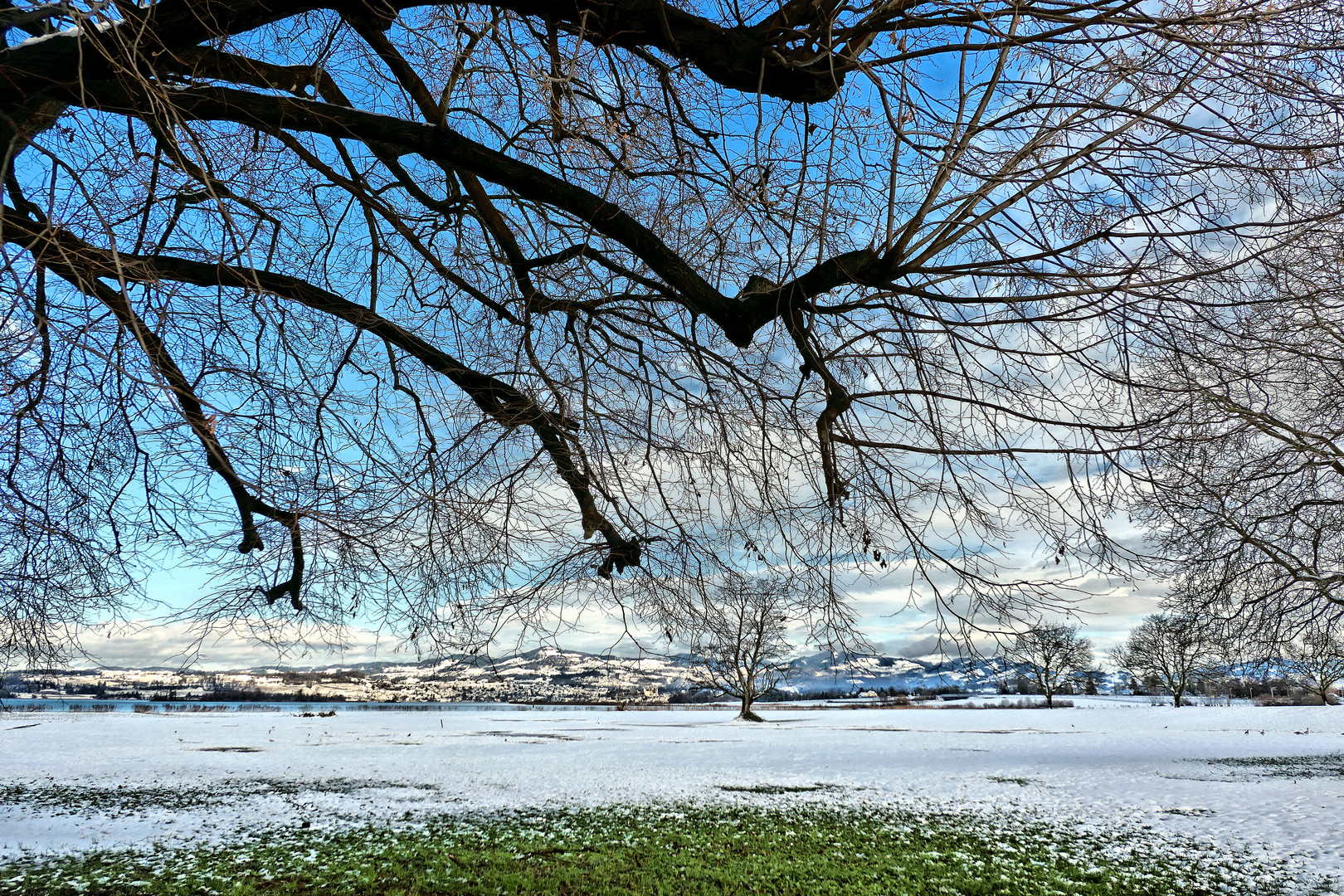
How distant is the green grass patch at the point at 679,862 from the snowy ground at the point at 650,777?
3.56 ft

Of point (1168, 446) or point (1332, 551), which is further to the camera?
point (1332, 551)

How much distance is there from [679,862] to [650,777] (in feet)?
22.5

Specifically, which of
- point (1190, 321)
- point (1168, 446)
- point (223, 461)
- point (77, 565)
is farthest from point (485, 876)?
point (1190, 321)

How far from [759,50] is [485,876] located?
6551mm

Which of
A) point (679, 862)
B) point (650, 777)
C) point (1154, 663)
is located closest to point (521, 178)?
point (679, 862)

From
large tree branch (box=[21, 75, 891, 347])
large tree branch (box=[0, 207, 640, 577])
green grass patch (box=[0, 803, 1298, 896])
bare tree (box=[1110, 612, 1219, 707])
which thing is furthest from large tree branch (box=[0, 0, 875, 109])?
bare tree (box=[1110, 612, 1219, 707])

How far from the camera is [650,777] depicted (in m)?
13.9

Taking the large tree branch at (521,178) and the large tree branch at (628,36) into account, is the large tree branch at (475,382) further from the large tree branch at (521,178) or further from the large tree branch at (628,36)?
the large tree branch at (628,36)

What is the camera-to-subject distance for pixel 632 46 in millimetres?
4066

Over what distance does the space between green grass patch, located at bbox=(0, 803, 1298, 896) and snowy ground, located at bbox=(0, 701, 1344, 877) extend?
3.56ft

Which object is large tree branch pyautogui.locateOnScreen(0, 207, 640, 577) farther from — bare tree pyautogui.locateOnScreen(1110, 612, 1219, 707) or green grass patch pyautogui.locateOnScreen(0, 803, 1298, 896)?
bare tree pyautogui.locateOnScreen(1110, 612, 1219, 707)

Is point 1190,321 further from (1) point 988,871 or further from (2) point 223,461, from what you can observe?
(1) point 988,871

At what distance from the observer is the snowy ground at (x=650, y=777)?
31.4ft

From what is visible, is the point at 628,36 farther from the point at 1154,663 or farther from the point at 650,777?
the point at 1154,663
